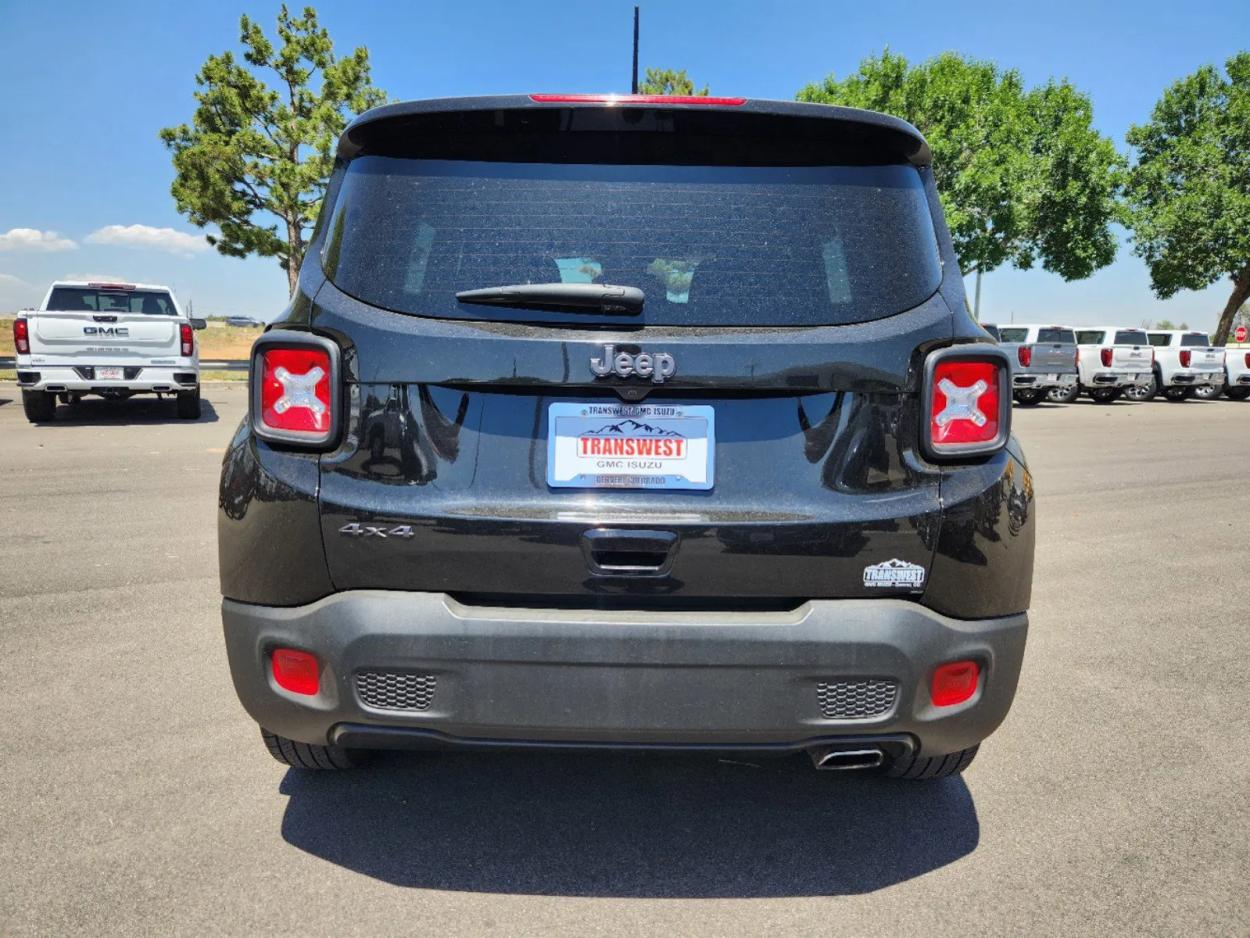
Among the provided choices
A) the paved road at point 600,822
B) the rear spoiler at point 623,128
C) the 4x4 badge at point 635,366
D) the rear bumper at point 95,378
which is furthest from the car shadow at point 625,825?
the rear bumper at point 95,378

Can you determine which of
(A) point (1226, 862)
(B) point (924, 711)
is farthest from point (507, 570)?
(A) point (1226, 862)

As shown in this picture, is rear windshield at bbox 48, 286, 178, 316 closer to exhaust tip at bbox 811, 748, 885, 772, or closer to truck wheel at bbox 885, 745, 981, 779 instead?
truck wheel at bbox 885, 745, 981, 779

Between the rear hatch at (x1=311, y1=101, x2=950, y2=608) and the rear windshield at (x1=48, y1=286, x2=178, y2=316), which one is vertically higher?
the rear hatch at (x1=311, y1=101, x2=950, y2=608)

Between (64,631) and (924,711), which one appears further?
(64,631)

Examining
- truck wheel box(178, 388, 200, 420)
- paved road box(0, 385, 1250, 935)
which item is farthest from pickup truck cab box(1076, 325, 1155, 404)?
paved road box(0, 385, 1250, 935)

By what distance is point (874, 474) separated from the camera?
2.15 m

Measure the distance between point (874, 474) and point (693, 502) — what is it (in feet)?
1.39

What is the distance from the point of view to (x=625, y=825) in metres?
2.66

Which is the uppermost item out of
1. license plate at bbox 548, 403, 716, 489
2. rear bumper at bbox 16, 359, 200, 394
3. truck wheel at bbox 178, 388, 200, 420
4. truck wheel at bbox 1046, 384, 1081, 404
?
license plate at bbox 548, 403, 716, 489

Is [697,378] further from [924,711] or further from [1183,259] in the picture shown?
[1183,259]

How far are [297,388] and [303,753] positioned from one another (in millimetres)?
1108

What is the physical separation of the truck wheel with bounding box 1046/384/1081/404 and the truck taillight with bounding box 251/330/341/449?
2426 centimetres

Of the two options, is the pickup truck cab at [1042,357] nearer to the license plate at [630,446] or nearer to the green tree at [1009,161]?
the green tree at [1009,161]

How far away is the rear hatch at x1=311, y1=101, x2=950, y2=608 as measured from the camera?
83.1 inches
